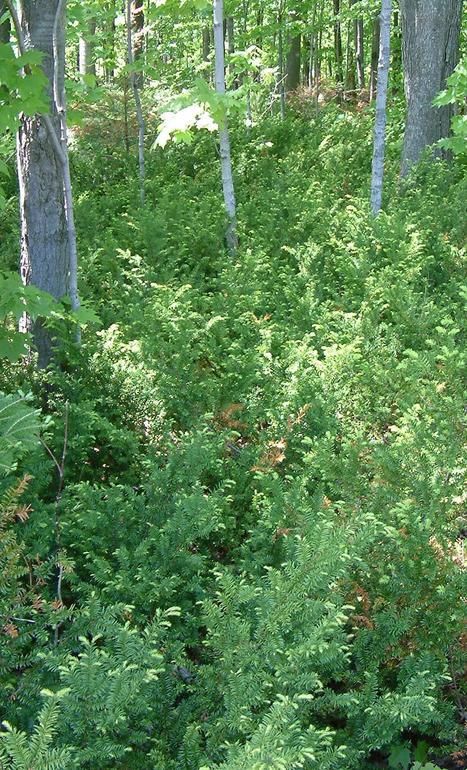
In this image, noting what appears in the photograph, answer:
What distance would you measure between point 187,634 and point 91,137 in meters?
10.0

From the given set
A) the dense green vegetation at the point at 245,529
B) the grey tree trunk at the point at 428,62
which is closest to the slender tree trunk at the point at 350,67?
the grey tree trunk at the point at 428,62

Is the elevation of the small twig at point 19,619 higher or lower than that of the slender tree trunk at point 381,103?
lower

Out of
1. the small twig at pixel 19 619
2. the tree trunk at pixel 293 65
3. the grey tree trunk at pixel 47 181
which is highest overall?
the tree trunk at pixel 293 65

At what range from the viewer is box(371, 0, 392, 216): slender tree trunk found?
6.96 meters

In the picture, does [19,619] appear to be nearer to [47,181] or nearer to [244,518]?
[244,518]

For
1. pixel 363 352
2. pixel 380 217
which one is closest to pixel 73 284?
pixel 363 352

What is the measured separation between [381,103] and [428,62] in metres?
2.27

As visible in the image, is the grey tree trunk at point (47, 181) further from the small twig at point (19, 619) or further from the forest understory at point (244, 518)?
the small twig at point (19, 619)

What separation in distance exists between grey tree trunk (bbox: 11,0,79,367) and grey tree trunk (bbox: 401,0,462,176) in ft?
17.8

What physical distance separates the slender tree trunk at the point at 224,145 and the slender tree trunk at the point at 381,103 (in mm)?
1533

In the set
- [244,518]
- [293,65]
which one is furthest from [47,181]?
[293,65]

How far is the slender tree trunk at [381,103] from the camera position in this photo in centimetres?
696

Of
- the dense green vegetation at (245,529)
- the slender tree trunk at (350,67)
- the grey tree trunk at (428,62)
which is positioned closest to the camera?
the dense green vegetation at (245,529)

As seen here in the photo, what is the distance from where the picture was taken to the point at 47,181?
16.4 feet
